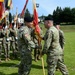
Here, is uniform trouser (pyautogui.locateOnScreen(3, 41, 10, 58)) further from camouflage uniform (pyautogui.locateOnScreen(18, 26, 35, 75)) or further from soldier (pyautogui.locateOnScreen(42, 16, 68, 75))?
Result: soldier (pyautogui.locateOnScreen(42, 16, 68, 75))

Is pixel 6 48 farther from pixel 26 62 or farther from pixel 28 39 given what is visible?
pixel 28 39

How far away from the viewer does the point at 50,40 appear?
8906 mm

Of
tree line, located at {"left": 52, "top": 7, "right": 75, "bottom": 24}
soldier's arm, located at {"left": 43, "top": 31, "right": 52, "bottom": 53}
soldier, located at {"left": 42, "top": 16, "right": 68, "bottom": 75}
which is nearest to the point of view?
soldier's arm, located at {"left": 43, "top": 31, "right": 52, "bottom": 53}

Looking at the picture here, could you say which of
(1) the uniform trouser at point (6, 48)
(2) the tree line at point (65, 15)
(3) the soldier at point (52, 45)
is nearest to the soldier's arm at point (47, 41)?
(3) the soldier at point (52, 45)

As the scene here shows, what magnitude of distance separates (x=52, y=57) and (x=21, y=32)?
1.30 m

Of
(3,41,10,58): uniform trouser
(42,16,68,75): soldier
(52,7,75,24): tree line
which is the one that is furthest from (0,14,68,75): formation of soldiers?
(52,7,75,24): tree line

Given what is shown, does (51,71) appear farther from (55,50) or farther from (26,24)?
(26,24)

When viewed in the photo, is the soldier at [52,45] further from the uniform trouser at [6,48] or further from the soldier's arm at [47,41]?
the uniform trouser at [6,48]

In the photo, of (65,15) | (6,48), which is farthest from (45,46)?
(65,15)

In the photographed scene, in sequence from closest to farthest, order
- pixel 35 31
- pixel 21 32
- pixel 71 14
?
pixel 21 32 → pixel 35 31 → pixel 71 14

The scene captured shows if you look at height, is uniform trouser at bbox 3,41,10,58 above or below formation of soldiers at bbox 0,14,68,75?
below

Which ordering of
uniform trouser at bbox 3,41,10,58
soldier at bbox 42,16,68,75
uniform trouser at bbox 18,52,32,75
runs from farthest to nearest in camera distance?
uniform trouser at bbox 3,41,10,58 < uniform trouser at bbox 18,52,32,75 < soldier at bbox 42,16,68,75

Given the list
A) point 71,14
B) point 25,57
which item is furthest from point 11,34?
point 71,14

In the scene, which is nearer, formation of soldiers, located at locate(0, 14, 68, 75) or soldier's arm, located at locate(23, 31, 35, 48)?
formation of soldiers, located at locate(0, 14, 68, 75)
